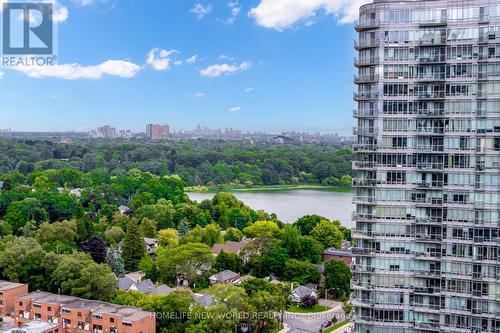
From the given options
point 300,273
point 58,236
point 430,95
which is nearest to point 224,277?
point 300,273

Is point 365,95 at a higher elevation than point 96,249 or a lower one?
higher

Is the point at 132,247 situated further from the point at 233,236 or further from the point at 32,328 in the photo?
the point at 32,328

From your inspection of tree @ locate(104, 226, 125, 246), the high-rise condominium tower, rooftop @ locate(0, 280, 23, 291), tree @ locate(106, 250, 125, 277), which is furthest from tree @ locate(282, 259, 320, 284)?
rooftop @ locate(0, 280, 23, 291)

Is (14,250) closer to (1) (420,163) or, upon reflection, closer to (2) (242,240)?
(2) (242,240)

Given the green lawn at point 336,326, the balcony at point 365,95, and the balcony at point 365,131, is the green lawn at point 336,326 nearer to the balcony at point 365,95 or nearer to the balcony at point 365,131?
the balcony at point 365,131

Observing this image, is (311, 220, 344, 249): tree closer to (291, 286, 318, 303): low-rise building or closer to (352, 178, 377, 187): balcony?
(291, 286, 318, 303): low-rise building

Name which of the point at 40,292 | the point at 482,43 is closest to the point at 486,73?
the point at 482,43
